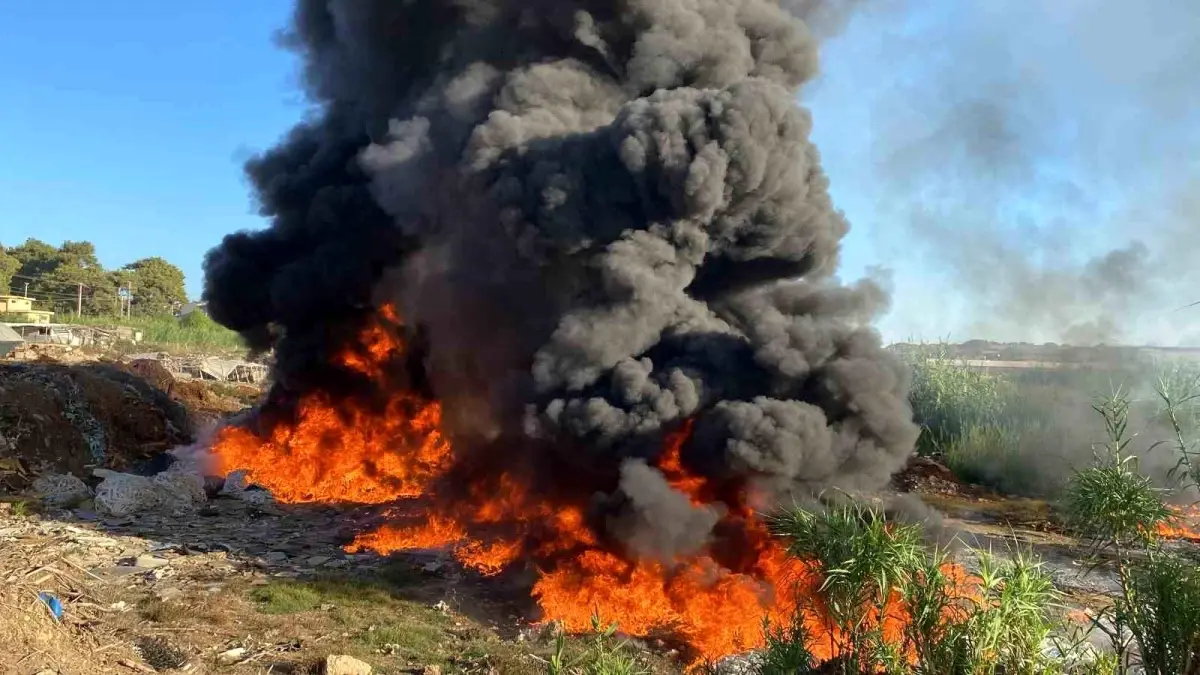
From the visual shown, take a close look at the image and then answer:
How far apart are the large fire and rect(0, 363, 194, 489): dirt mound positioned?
4086mm

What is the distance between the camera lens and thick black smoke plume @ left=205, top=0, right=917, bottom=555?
39.8 ft

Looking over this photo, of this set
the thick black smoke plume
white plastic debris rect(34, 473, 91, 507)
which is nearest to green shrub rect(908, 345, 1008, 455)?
the thick black smoke plume

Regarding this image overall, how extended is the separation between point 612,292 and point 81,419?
60.8 ft

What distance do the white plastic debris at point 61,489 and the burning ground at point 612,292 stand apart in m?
4.12

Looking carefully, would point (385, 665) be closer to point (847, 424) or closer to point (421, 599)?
point (421, 599)

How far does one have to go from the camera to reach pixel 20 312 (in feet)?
196

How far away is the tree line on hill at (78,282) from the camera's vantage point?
72.8 m

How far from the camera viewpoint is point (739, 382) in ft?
41.4

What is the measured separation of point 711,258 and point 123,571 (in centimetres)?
1076

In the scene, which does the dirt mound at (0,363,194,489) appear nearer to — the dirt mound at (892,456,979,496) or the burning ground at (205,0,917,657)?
the burning ground at (205,0,917,657)

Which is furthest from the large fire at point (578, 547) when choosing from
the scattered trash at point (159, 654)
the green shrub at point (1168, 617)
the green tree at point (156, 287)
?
the green tree at point (156, 287)

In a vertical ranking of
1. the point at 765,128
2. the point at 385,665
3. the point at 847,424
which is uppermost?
the point at 765,128

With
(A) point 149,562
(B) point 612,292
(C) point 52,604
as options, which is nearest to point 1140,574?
(B) point 612,292

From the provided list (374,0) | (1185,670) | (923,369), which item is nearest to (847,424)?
(1185,670)
